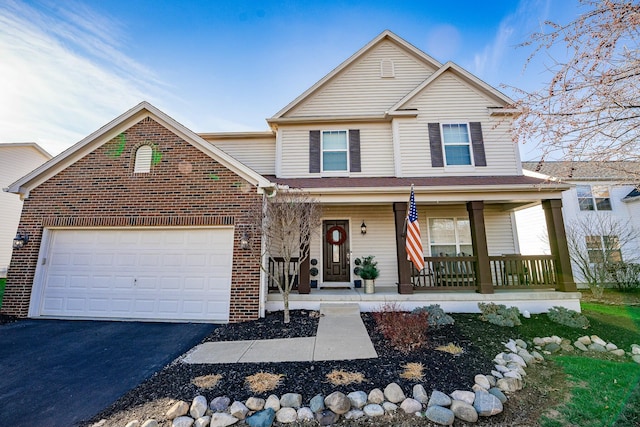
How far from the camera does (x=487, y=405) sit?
3.12 meters

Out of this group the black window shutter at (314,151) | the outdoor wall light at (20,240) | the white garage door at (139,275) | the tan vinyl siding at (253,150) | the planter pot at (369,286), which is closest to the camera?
the white garage door at (139,275)

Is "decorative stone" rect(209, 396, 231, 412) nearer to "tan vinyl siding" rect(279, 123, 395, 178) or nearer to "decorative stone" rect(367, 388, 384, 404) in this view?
"decorative stone" rect(367, 388, 384, 404)

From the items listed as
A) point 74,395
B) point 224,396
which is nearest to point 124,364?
point 74,395

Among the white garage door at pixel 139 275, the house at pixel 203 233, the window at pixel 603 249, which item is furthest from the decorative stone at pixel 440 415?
the window at pixel 603 249

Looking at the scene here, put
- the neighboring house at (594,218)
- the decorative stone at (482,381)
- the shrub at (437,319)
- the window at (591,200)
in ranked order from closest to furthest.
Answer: the decorative stone at (482,381) → the shrub at (437,319) → the neighboring house at (594,218) → the window at (591,200)

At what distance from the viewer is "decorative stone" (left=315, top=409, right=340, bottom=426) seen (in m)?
2.95

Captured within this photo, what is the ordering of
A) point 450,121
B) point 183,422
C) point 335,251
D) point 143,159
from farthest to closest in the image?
point 450,121, point 335,251, point 143,159, point 183,422

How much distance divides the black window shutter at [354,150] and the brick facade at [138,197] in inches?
156

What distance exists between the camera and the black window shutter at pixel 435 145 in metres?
9.25

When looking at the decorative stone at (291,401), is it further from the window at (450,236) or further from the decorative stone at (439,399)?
the window at (450,236)

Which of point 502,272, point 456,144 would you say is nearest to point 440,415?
point 502,272

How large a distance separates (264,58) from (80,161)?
6.52 m

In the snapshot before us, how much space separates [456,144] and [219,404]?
32.4 ft

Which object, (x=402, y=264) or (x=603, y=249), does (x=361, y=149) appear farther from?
(x=603, y=249)
